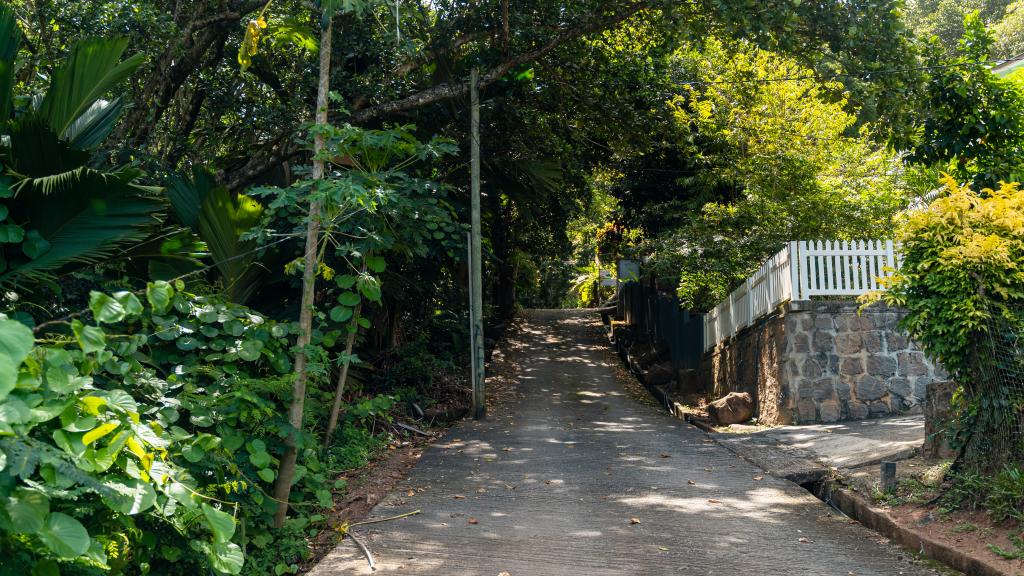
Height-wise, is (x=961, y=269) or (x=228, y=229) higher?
(x=228, y=229)

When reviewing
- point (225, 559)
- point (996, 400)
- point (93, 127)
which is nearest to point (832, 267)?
point (996, 400)

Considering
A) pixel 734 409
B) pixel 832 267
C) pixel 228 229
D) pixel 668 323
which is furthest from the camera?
pixel 668 323

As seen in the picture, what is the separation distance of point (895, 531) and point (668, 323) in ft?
42.2

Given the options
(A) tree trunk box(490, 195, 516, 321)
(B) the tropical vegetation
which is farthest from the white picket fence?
(A) tree trunk box(490, 195, 516, 321)

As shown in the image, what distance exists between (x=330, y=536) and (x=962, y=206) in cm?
558

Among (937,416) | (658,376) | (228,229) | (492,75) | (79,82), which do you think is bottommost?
(658,376)

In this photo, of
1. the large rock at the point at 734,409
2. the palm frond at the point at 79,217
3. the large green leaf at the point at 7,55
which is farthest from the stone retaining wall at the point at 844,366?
the large green leaf at the point at 7,55

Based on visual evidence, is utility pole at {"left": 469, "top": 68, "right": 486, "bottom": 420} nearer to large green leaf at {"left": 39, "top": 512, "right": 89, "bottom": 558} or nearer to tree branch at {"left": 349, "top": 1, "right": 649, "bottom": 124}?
tree branch at {"left": 349, "top": 1, "right": 649, "bottom": 124}

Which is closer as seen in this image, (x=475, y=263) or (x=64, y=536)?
(x=64, y=536)

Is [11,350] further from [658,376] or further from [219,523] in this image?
[658,376]

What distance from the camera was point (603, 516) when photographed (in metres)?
7.01

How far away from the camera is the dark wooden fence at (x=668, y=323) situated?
54.6 feet

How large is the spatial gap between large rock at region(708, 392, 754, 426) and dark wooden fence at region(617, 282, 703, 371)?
142 inches

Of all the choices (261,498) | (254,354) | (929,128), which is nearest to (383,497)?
(261,498)
